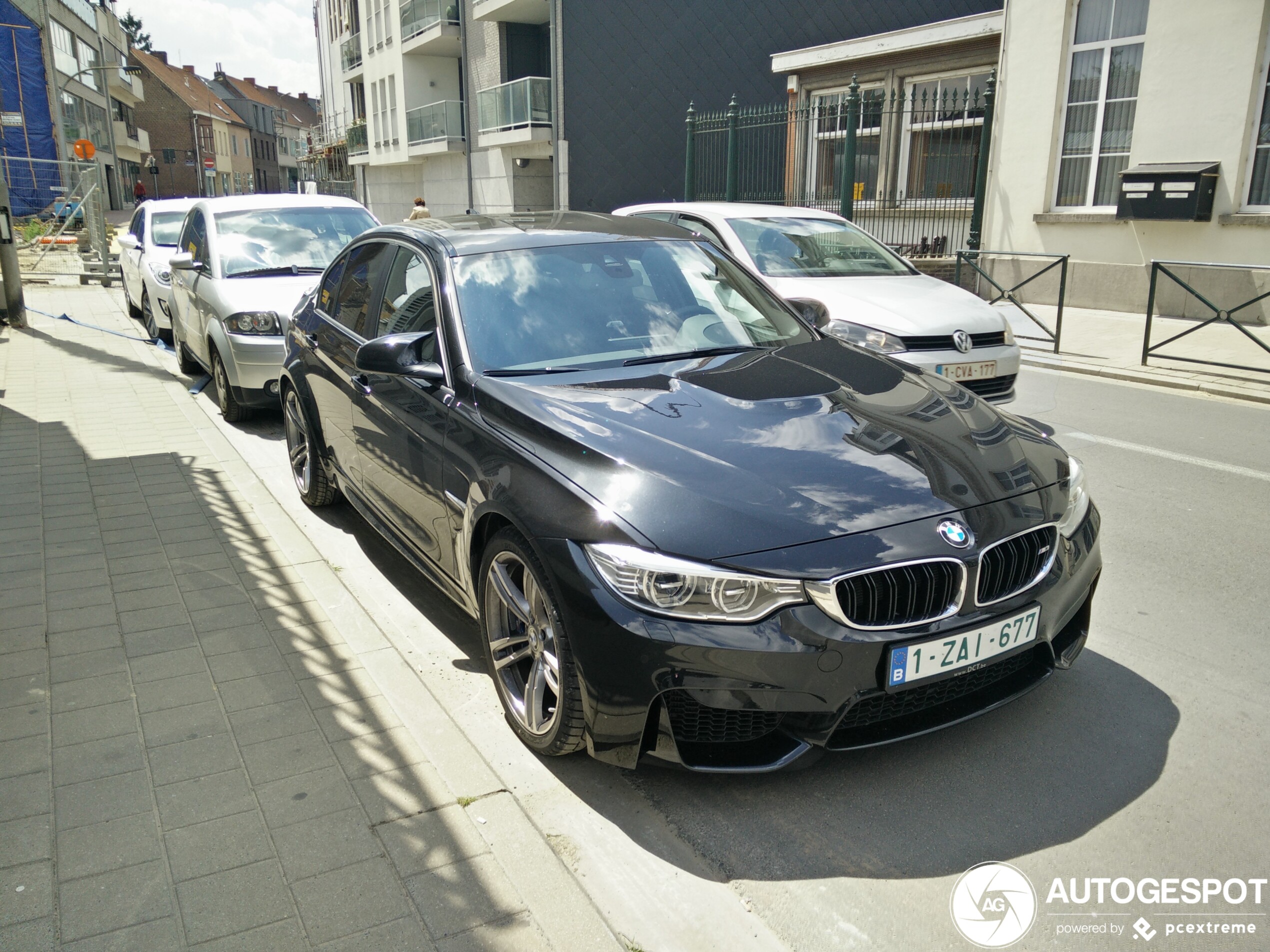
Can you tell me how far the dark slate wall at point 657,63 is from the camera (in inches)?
1057

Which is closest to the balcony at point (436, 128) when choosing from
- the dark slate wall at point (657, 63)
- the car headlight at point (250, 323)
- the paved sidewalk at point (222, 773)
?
the dark slate wall at point (657, 63)

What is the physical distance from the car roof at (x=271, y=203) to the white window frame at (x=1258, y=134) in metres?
11.2

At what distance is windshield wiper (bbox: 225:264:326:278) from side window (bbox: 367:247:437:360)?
13.6 feet

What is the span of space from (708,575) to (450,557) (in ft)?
4.74

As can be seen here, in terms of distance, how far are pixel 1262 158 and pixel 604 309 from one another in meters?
12.5

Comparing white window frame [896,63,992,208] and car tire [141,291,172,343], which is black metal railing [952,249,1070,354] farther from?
car tire [141,291,172,343]

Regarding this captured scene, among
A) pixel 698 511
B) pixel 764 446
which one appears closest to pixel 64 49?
pixel 764 446

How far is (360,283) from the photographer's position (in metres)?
5.14

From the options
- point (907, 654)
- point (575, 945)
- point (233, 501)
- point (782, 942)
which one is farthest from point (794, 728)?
point (233, 501)

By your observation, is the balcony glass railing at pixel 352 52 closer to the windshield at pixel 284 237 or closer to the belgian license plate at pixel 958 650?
the windshield at pixel 284 237

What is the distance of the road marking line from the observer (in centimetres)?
655

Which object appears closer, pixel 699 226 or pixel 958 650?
pixel 958 650

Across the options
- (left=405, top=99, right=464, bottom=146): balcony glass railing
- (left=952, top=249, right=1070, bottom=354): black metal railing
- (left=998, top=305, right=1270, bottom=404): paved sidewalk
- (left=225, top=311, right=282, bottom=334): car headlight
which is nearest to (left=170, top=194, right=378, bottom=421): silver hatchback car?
(left=225, top=311, right=282, bottom=334): car headlight

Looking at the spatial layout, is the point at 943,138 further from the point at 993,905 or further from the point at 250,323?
the point at 993,905
